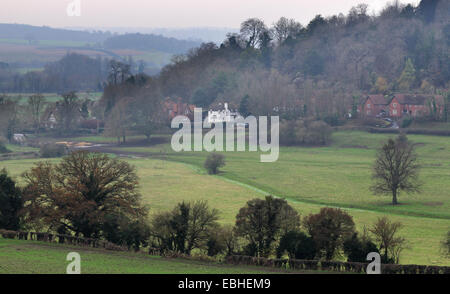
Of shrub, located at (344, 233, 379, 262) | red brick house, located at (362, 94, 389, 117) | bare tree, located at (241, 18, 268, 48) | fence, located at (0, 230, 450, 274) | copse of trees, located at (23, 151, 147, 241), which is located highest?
bare tree, located at (241, 18, 268, 48)

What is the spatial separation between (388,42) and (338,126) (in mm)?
36880

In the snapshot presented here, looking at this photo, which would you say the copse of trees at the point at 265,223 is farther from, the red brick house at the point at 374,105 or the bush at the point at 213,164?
the red brick house at the point at 374,105

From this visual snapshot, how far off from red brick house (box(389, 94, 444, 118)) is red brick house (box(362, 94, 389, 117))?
54.1 inches

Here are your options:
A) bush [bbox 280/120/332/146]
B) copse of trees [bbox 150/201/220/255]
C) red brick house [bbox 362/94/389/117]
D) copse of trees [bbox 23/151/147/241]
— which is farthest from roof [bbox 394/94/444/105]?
copse of trees [bbox 150/201/220/255]

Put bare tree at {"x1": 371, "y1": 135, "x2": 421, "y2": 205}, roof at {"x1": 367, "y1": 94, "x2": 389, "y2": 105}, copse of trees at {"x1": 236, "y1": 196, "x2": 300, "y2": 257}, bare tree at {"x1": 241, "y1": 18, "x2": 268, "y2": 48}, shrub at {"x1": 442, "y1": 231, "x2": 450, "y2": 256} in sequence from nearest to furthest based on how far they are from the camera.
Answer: shrub at {"x1": 442, "y1": 231, "x2": 450, "y2": 256} < copse of trees at {"x1": 236, "y1": 196, "x2": 300, "y2": 257} < bare tree at {"x1": 371, "y1": 135, "x2": 421, "y2": 205} < roof at {"x1": 367, "y1": 94, "x2": 389, "y2": 105} < bare tree at {"x1": 241, "y1": 18, "x2": 268, "y2": 48}

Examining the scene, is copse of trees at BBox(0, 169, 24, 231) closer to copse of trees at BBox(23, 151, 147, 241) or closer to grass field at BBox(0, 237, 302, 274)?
copse of trees at BBox(23, 151, 147, 241)

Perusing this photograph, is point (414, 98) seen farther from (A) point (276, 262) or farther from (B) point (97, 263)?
(B) point (97, 263)

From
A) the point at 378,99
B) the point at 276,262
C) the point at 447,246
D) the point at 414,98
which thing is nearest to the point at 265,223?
the point at 276,262

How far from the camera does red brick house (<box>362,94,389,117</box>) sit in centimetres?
9769

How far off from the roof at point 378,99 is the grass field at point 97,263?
72910mm

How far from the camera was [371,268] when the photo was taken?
2969 cm

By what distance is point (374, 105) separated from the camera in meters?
98.5

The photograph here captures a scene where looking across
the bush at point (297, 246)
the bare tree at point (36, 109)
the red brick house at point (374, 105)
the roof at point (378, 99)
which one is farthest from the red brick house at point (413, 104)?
the bush at point (297, 246)

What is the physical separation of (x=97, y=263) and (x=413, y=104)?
73.4 meters
